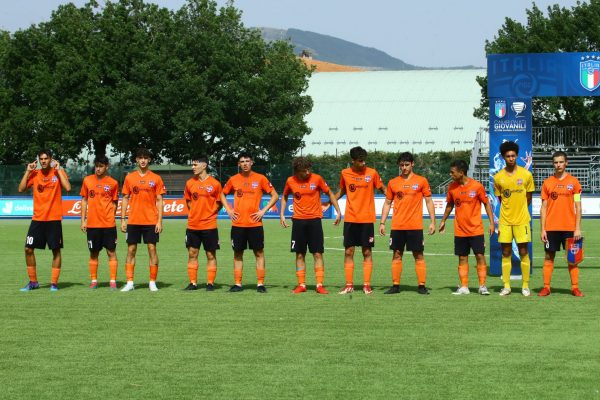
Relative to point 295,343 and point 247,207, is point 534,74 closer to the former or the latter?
point 247,207

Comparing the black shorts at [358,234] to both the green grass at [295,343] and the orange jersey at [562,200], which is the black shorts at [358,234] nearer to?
the green grass at [295,343]

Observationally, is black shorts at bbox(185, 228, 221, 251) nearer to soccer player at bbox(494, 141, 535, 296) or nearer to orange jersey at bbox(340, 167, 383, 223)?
orange jersey at bbox(340, 167, 383, 223)

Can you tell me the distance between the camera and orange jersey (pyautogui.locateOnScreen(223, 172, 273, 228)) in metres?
15.0

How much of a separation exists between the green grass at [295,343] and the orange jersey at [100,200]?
100 cm

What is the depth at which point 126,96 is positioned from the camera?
61031 millimetres

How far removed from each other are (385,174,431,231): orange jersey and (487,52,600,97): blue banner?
4.28 metres

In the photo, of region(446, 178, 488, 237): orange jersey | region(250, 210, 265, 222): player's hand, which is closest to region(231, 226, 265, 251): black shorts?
region(250, 210, 265, 222): player's hand

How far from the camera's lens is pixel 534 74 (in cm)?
1855

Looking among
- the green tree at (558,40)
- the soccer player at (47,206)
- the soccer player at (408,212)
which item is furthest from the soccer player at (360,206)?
the green tree at (558,40)

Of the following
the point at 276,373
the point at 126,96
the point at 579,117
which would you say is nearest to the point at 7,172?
the point at 126,96

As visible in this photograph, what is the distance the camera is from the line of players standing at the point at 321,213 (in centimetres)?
1433

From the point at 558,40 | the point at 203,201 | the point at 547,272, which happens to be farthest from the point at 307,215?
the point at 558,40

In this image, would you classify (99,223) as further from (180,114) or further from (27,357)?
(180,114)

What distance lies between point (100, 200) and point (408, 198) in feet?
14.5
